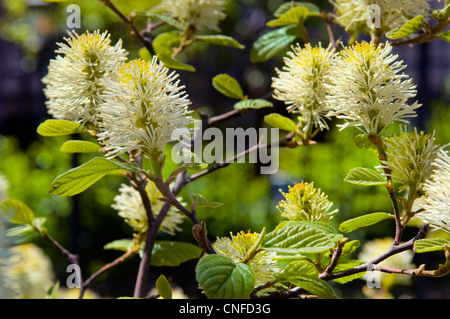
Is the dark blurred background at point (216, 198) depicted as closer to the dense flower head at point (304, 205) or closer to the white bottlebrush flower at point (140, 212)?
the white bottlebrush flower at point (140, 212)

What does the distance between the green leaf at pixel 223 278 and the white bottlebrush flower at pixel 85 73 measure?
0.26 meters

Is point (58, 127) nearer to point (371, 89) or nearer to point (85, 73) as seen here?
point (85, 73)

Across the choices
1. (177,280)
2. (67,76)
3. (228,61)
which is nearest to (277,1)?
(228,61)

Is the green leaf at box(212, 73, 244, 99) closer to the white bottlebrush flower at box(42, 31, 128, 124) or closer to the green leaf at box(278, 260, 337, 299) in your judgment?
the white bottlebrush flower at box(42, 31, 128, 124)

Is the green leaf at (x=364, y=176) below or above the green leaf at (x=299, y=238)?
above

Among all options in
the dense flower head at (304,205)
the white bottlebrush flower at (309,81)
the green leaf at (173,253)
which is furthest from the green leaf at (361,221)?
the green leaf at (173,253)

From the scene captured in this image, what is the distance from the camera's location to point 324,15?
0.88m

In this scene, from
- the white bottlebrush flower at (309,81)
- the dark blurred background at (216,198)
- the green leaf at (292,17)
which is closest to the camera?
the white bottlebrush flower at (309,81)

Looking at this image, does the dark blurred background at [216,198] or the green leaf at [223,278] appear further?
the dark blurred background at [216,198]

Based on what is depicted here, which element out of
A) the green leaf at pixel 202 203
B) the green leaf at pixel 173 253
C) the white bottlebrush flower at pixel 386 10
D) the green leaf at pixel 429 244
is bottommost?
the green leaf at pixel 173 253

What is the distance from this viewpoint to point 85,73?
2.00 ft

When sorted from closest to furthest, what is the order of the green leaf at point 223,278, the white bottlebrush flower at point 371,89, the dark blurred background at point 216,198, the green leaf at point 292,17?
the green leaf at point 223,278
the white bottlebrush flower at point 371,89
the green leaf at point 292,17
the dark blurred background at point 216,198

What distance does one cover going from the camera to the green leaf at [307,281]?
491 mm

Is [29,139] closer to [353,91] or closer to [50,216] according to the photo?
[50,216]
